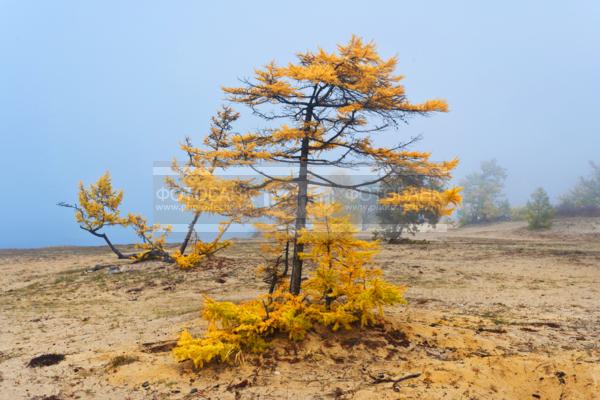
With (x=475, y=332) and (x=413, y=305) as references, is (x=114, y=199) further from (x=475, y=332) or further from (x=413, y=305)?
(x=475, y=332)

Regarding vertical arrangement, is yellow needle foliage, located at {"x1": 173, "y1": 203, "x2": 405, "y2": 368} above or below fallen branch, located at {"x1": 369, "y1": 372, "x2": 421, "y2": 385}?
above

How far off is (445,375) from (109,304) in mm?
11354

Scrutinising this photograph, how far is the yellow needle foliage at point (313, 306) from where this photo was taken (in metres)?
6.91

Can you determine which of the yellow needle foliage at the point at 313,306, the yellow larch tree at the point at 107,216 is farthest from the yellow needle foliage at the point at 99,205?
the yellow needle foliage at the point at 313,306

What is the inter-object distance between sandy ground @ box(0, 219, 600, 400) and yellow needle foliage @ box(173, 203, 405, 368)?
0.37m

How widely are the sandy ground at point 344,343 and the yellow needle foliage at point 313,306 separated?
0.37 m

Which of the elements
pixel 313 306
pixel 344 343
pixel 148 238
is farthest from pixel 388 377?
pixel 148 238

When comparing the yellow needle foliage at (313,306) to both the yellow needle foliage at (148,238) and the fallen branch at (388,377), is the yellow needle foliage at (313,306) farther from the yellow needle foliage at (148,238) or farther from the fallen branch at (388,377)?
the yellow needle foliage at (148,238)

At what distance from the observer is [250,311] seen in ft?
24.5

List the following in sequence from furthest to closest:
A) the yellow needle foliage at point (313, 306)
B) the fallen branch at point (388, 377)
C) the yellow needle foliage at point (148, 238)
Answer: the yellow needle foliage at point (148, 238) → the yellow needle foliage at point (313, 306) → the fallen branch at point (388, 377)

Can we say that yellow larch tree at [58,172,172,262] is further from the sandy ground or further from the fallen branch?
the fallen branch

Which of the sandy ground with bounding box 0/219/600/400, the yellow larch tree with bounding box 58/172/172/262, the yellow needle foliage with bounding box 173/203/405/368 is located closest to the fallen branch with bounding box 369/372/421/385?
the sandy ground with bounding box 0/219/600/400

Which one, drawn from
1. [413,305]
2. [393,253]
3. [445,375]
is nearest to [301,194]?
[445,375]

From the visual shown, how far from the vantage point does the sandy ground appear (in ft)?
20.7
